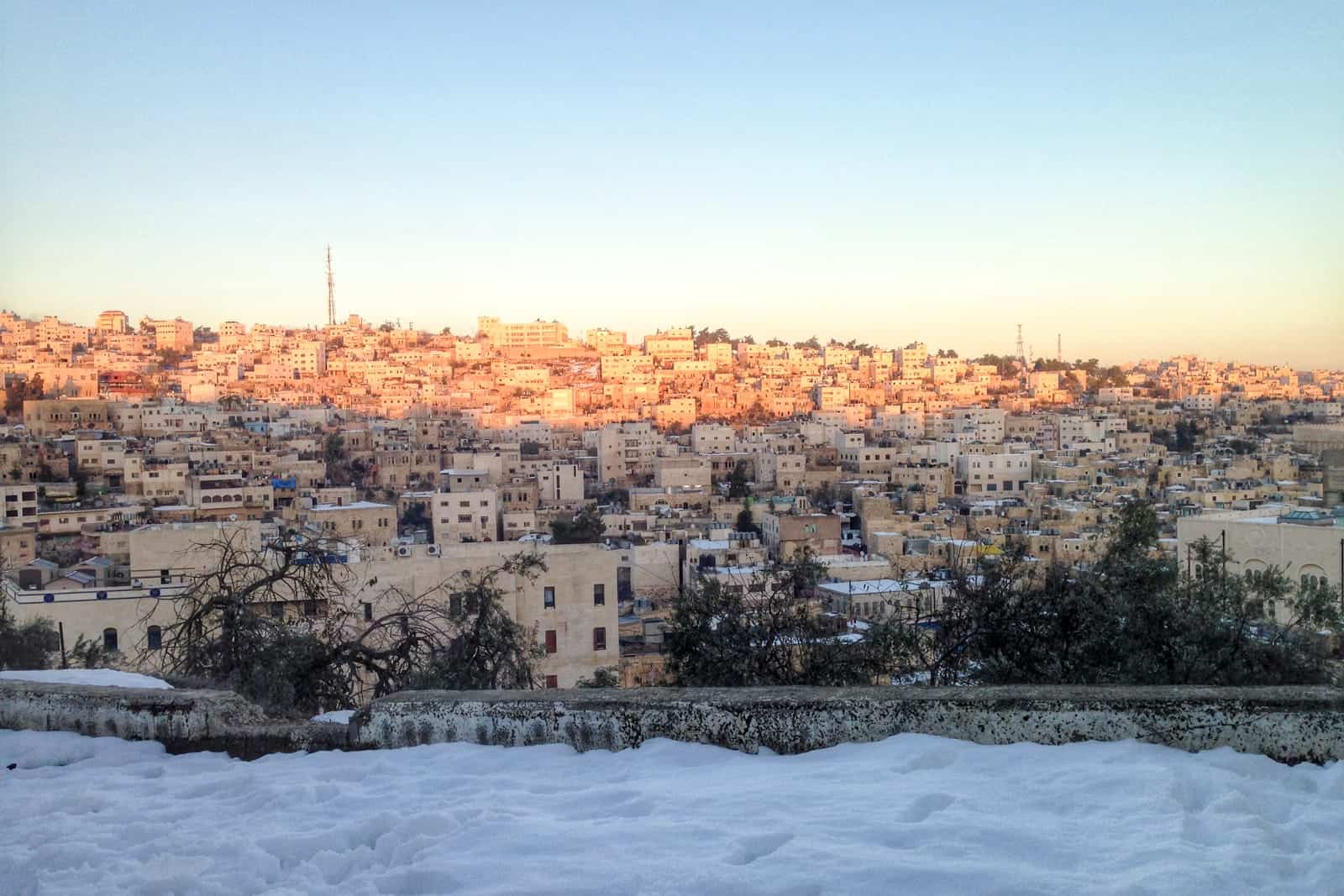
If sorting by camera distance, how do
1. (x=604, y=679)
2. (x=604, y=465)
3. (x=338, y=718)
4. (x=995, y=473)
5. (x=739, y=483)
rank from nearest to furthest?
1. (x=338, y=718)
2. (x=604, y=679)
3. (x=739, y=483)
4. (x=995, y=473)
5. (x=604, y=465)

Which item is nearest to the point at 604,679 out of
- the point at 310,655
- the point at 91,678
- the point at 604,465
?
the point at 310,655

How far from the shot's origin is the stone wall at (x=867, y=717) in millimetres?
3334

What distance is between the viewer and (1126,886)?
8.13ft

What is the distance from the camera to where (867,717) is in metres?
3.55

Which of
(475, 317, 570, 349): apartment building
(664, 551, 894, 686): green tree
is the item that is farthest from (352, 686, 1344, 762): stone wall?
(475, 317, 570, 349): apartment building

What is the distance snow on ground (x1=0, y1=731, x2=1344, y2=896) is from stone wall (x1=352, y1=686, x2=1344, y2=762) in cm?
8

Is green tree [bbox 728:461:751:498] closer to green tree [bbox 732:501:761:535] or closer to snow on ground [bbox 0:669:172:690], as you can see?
green tree [bbox 732:501:761:535]

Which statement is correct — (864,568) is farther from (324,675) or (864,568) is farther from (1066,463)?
(1066,463)

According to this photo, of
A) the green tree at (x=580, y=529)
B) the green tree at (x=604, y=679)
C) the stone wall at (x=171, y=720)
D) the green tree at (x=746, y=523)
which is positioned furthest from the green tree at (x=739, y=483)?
the stone wall at (x=171, y=720)

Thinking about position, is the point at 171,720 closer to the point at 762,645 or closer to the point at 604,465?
the point at 762,645

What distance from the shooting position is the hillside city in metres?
13.5

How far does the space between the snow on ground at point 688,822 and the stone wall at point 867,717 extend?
8cm

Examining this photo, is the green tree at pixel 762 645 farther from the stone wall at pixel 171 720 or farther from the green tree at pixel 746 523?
the green tree at pixel 746 523

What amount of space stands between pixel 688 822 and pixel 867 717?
87 cm
